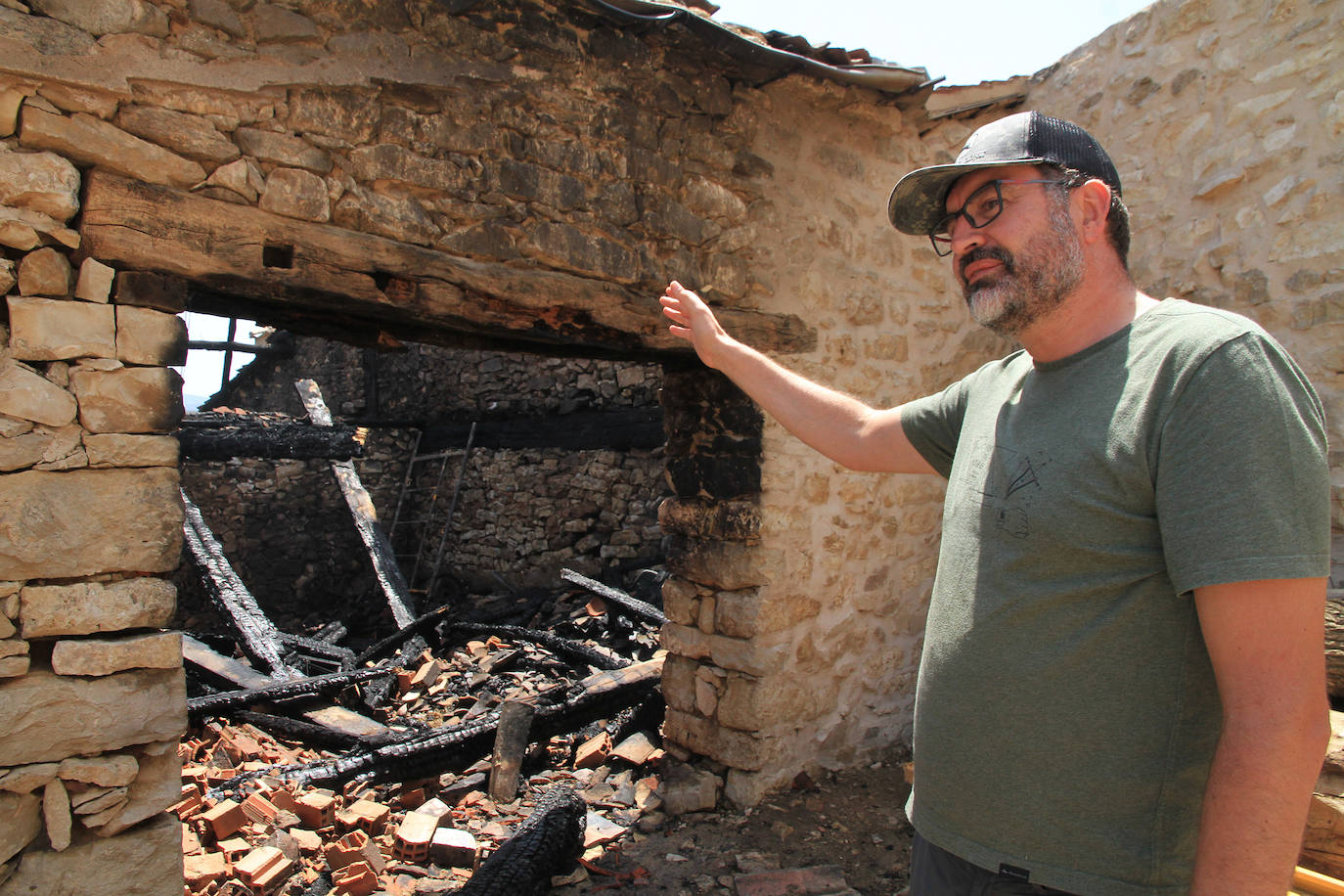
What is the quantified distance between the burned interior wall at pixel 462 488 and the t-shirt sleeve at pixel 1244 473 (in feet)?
21.8

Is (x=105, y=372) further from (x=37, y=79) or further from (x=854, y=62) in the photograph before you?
(x=854, y=62)

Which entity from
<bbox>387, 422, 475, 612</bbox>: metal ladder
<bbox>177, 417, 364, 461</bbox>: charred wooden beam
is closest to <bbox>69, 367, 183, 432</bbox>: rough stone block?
<bbox>177, 417, 364, 461</bbox>: charred wooden beam

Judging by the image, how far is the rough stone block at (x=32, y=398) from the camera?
6.20 ft

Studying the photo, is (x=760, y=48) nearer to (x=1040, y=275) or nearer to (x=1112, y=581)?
(x=1040, y=275)

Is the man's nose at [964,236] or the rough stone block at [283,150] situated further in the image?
the rough stone block at [283,150]

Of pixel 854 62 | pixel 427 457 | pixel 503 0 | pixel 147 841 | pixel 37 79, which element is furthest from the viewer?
pixel 427 457

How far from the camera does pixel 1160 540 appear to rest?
1.10 metres

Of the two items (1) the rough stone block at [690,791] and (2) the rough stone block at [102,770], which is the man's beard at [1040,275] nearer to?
(2) the rough stone block at [102,770]

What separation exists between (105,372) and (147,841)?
3.98ft

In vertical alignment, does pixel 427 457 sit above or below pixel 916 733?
below

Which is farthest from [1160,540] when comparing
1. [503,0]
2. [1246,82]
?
[1246,82]

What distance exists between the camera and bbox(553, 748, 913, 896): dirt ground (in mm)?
2984

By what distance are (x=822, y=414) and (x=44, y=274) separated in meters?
1.91

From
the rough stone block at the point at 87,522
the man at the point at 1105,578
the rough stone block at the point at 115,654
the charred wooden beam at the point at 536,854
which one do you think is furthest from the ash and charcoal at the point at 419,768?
the man at the point at 1105,578
